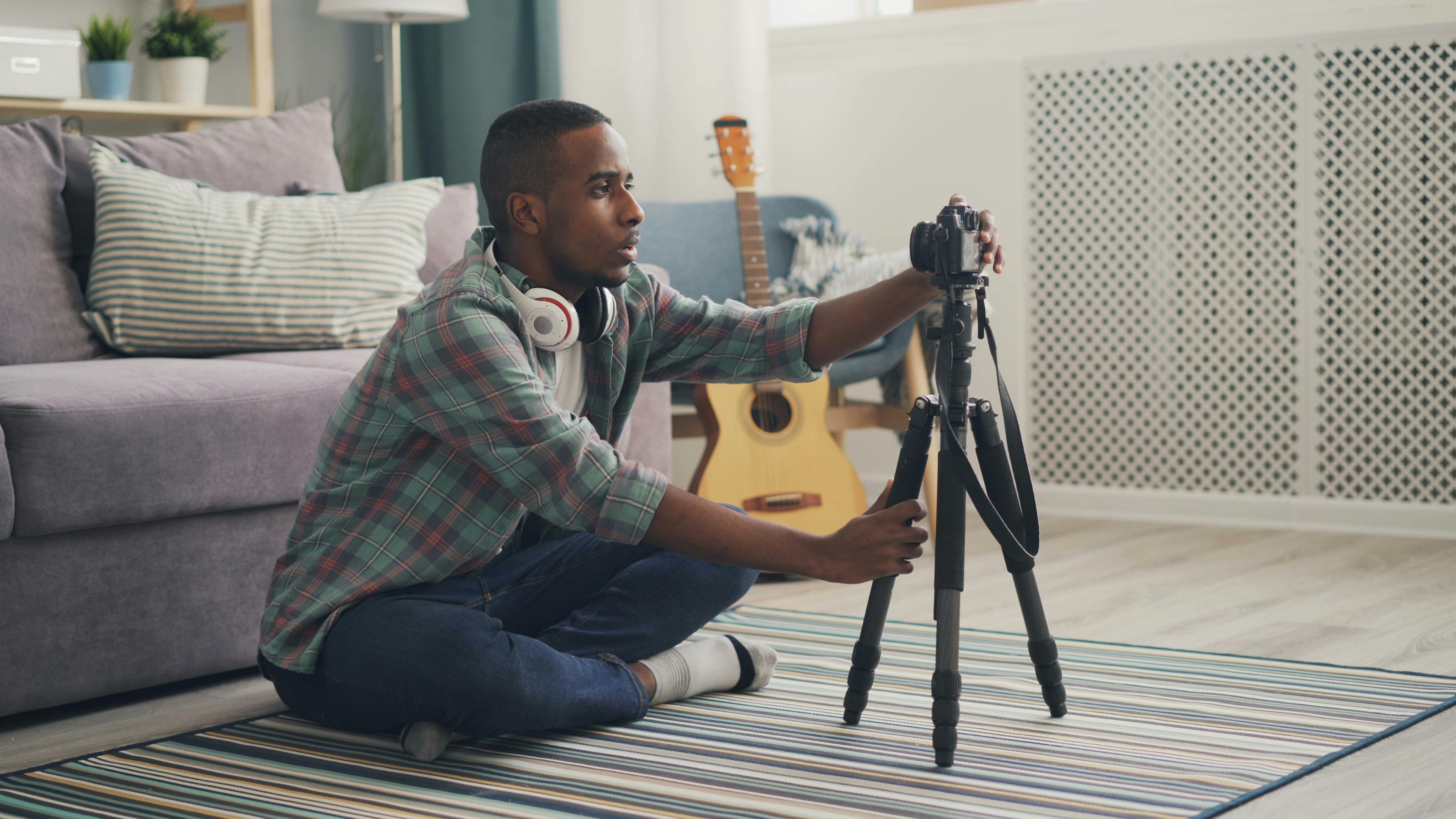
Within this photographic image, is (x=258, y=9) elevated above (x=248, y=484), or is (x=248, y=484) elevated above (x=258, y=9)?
(x=258, y=9)

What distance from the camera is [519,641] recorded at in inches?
59.6

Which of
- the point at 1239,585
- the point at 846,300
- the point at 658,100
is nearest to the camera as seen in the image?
the point at 846,300

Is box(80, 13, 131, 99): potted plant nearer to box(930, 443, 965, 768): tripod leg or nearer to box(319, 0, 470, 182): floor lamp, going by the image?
box(319, 0, 470, 182): floor lamp

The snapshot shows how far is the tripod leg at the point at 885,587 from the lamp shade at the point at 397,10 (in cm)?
201

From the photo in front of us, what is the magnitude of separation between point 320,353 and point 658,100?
1445 mm

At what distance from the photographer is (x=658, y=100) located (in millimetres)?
3389

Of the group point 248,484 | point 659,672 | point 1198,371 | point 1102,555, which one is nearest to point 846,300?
point 659,672

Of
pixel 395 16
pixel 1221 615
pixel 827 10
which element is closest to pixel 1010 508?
pixel 1221 615

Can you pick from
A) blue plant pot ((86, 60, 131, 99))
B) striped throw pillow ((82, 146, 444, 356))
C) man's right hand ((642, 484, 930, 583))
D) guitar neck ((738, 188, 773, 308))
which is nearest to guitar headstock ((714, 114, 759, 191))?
guitar neck ((738, 188, 773, 308))

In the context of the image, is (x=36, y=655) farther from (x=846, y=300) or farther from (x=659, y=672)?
(x=846, y=300)

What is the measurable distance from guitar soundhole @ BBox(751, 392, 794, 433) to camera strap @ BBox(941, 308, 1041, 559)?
1.19 meters

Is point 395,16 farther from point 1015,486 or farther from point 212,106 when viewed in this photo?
point 1015,486

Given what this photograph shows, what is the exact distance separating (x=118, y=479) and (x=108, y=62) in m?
1.48

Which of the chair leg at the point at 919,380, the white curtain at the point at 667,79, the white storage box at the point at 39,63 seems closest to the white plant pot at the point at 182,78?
the white storage box at the point at 39,63
